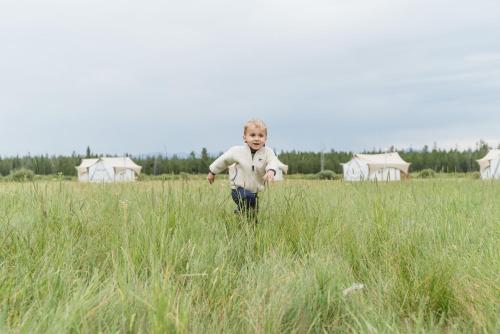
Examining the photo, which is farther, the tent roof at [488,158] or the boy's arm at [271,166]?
the tent roof at [488,158]

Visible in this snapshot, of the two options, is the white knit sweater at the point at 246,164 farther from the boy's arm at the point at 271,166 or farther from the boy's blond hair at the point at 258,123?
the boy's blond hair at the point at 258,123

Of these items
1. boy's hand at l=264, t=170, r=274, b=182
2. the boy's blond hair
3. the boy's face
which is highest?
the boy's blond hair

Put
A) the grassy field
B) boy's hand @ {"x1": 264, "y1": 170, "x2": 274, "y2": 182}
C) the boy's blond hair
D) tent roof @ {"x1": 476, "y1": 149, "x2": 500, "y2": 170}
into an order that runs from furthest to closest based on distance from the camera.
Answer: tent roof @ {"x1": 476, "y1": 149, "x2": 500, "y2": 170}, the boy's blond hair, boy's hand @ {"x1": 264, "y1": 170, "x2": 274, "y2": 182}, the grassy field

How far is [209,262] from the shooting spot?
308cm

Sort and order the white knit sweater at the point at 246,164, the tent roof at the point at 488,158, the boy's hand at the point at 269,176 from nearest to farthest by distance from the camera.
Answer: the boy's hand at the point at 269,176 → the white knit sweater at the point at 246,164 → the tent roof at the point at 488,158

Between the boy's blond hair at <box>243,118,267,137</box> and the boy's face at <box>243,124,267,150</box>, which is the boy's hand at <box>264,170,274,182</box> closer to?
the boy's face at <box>243,124,267,150</box>

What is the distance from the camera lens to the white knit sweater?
5492 millimetres

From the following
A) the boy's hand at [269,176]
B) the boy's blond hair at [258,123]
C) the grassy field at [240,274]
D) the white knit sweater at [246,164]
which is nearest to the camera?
the grassy field at [240,274]

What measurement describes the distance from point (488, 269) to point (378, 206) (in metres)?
1.29

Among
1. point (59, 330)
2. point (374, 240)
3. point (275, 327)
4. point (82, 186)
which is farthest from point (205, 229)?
point (82, 186)

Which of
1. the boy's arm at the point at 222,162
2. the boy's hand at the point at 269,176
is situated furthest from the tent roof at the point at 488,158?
the boy's hand at the point at 269,176

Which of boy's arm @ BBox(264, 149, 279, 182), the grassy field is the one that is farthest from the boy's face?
the grassy field

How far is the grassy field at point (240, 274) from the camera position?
2.22m

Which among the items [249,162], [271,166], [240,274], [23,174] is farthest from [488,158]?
[240,274]
